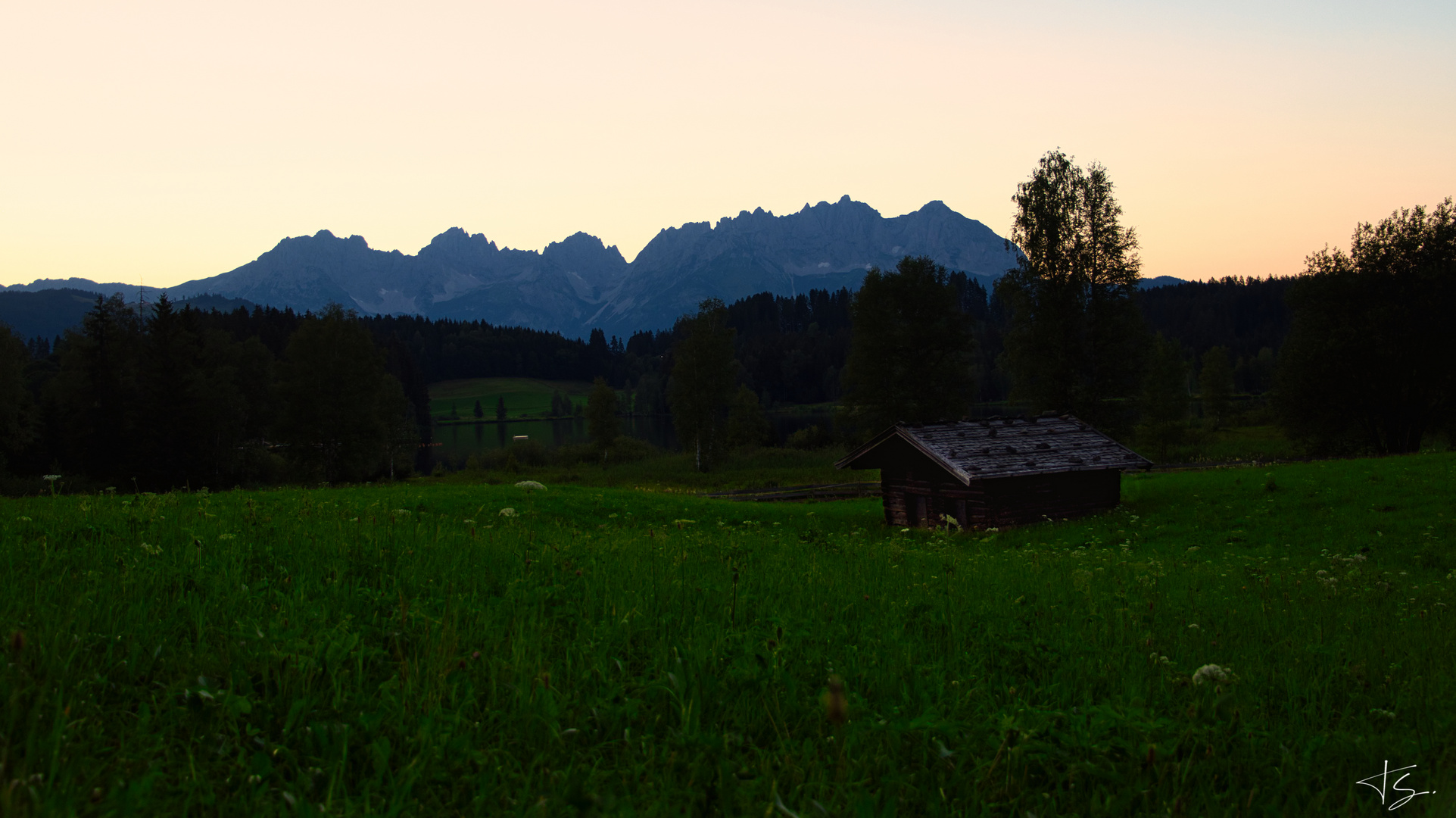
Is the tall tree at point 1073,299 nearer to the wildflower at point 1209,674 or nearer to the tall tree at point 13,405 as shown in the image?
the wildflower at point 1209,674

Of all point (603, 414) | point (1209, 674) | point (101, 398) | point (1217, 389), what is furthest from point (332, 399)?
point (1217, 389)

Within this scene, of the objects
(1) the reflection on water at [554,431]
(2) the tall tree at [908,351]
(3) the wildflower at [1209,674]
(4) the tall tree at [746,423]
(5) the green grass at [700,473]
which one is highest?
(2) the tall tree at [908,351]

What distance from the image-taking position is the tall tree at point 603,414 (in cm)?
8269

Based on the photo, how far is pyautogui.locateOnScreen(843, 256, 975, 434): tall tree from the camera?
54875 millimetres

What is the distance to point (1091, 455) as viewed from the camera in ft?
97.9

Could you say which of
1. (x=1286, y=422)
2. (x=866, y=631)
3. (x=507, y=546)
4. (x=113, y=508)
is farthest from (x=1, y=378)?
(x=1286, y=422)

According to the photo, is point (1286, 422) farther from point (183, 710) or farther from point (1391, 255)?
point (183, 710)

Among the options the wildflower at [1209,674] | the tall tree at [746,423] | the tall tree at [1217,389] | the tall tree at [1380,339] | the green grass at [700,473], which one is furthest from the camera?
the tall tree at [1217,389]

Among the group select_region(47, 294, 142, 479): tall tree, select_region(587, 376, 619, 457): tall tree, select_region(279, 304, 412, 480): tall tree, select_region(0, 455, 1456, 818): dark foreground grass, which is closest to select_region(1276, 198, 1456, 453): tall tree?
select_region(0, 455, 1456, 818): dark foreground grass

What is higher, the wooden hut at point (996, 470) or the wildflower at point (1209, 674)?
the wildflower at point (1209, 674)

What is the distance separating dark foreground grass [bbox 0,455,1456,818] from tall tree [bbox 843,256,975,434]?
4753 centimetres

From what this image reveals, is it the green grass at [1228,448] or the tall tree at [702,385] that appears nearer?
the green grass at [1228,448]

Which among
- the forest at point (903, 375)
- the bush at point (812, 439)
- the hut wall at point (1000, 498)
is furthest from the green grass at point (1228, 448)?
the hut wall at point (1000, 498)
